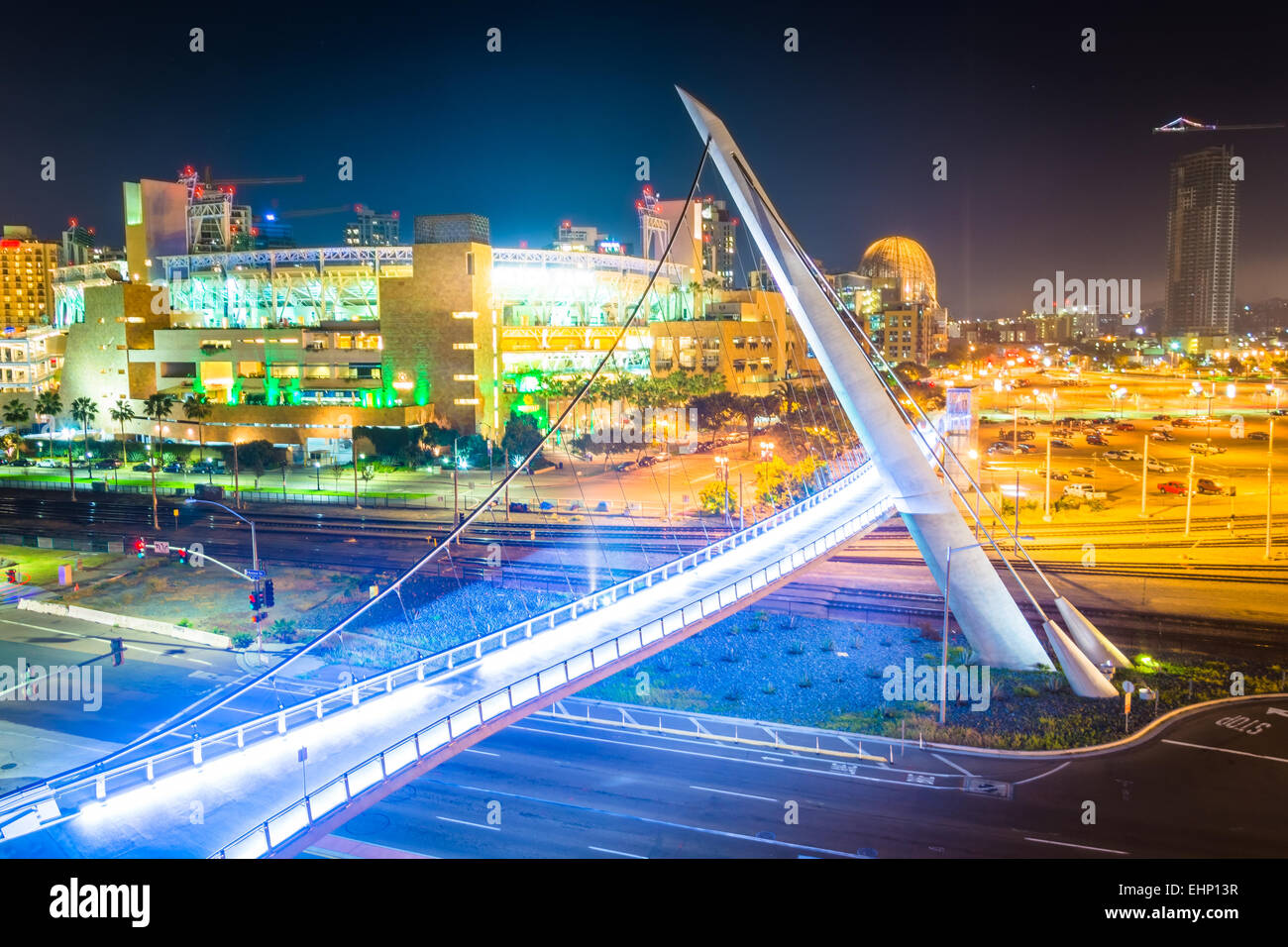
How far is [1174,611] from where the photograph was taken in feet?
101

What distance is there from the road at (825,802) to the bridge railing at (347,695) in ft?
7.75

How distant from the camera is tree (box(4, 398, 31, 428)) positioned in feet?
269

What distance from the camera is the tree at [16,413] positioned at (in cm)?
8212

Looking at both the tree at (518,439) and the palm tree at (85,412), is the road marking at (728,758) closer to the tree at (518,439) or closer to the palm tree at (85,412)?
the tree at (518,439)

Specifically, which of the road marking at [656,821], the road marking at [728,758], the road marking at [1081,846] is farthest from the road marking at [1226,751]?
the road marking at [656,821]

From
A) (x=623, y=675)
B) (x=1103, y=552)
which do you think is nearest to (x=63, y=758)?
(x=623, y=675)

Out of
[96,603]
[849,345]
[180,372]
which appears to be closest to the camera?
[849,345]

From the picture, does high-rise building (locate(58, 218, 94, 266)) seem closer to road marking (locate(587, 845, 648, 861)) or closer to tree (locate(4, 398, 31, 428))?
tree (locate(4, 398, 31, 428))

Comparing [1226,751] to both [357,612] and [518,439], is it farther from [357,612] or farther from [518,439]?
[518,439]

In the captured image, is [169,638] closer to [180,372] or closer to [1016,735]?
[1016,735]

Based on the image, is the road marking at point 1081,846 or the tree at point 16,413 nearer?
the road marking at point 1081,846

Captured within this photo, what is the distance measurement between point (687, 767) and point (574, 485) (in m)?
37.8

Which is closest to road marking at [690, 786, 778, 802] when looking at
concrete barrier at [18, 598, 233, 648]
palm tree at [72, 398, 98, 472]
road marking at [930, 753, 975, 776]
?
road marking at [930, 753, 975, 776]

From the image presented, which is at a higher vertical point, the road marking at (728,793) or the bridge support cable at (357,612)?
the bridge support cable at (357,612)
